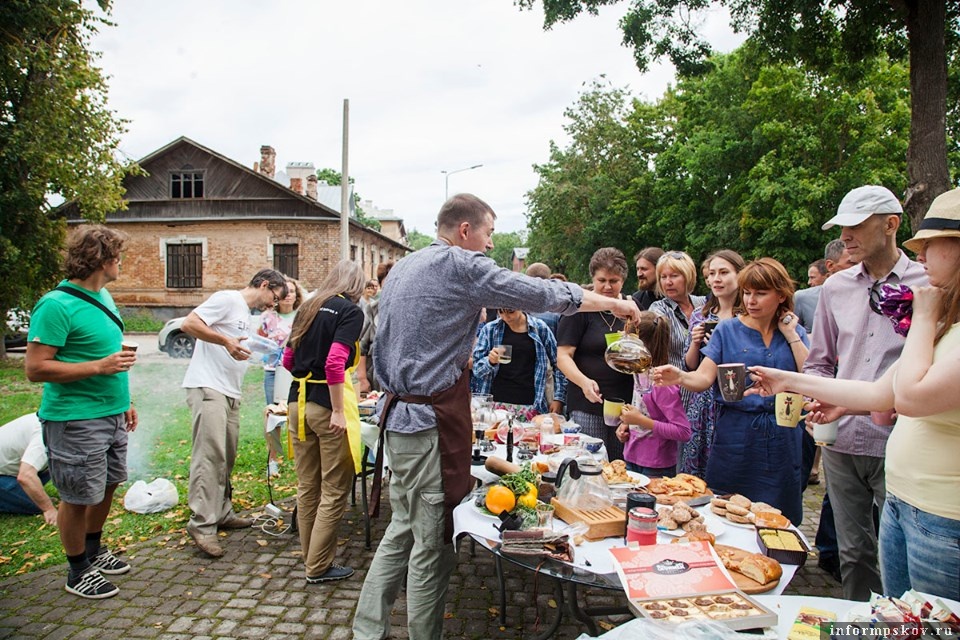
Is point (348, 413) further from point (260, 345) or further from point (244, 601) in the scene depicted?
point (260, 345)

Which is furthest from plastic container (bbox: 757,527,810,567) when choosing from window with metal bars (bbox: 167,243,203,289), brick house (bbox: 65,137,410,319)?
window with metal bars (bbox: 167,243,203,289)

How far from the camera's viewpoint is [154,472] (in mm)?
5953

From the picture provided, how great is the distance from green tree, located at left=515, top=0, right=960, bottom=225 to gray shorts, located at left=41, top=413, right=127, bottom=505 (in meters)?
8.30

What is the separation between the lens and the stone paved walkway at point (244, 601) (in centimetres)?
319

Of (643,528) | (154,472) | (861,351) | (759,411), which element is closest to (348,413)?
(643,528)

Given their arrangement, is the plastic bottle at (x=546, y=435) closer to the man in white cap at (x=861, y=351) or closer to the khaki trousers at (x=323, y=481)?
the khaki trousers at (x=323, y=481)

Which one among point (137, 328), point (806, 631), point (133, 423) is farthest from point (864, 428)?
point (137, 328)

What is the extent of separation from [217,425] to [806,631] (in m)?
3.92

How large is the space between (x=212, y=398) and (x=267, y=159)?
29646mm

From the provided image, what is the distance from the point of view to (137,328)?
24.5 meters

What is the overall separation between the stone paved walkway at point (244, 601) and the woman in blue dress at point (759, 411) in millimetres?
1053

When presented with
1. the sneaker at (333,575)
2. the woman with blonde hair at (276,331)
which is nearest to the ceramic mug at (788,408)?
the sneaker at (333,575)

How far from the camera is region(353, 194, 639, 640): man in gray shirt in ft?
8.55

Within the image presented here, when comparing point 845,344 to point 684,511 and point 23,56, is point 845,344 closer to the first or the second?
point 684,511
